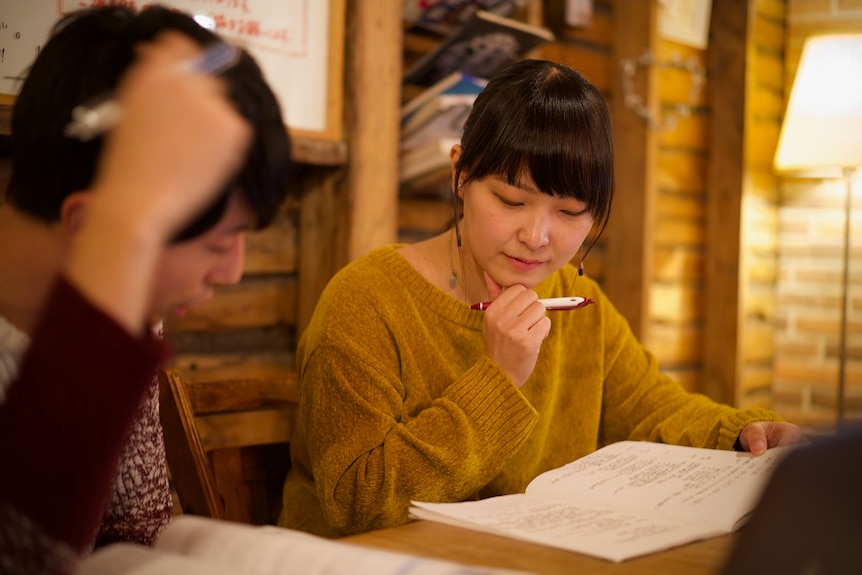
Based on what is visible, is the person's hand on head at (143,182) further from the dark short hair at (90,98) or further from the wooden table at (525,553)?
the wooden table at (525,553)

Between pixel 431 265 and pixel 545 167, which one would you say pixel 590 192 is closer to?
pixel 545 167

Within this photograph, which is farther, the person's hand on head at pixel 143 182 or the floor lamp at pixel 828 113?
the floor lamp at pixel 828 113

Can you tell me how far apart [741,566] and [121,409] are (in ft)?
1.47

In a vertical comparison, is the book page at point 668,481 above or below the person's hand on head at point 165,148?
below

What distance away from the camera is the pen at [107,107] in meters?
0.67

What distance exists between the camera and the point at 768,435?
135 centimetres

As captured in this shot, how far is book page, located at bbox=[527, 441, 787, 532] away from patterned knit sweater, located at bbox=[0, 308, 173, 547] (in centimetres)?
50

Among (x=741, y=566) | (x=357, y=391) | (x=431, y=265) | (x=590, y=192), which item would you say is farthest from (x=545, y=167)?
(x=741, y=566)

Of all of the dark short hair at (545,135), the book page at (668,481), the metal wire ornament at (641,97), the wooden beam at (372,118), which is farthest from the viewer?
the metal wire ornament at (641,97)

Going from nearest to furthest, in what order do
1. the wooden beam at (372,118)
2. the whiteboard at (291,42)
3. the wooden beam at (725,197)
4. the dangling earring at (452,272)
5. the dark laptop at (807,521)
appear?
the dark laptop at (807,521) → the dangling earring at (452,272) → the whiteboard at (291,42) → the wooden beam at (372,118) → the wooden beam at (725,197)

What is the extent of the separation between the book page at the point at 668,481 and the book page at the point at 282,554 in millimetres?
400

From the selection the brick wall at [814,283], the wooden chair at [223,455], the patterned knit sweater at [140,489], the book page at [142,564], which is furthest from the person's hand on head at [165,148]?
the brick wall at [814,283]

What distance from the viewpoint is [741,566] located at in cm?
51

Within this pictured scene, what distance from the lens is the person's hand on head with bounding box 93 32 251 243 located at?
0.63m
